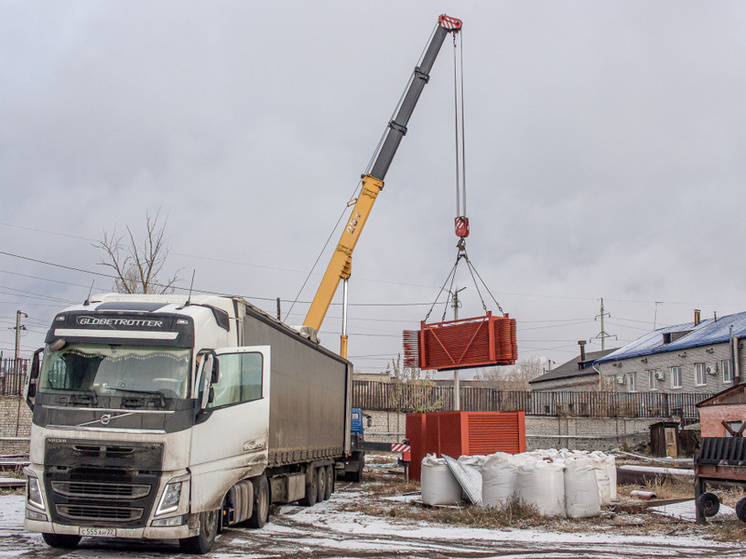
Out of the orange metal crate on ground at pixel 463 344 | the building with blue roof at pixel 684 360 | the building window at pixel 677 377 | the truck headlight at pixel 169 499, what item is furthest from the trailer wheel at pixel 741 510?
the building window at pixel 677 377

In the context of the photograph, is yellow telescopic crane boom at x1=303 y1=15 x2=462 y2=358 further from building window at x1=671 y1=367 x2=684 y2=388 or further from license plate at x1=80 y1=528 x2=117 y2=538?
building window at x1=671 y1=367 x2=684 y2=388

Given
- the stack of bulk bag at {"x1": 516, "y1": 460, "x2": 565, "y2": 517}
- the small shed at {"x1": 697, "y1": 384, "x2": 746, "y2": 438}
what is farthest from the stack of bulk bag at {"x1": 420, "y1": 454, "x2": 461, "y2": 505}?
the small shed at {"x1": 697, "y1": 384, "x2": 746, "y2": 438}

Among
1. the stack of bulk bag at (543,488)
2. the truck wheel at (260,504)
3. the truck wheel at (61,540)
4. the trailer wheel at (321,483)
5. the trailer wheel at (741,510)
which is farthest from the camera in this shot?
the trailer wheel at (321,483)

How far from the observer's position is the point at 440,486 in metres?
14.1

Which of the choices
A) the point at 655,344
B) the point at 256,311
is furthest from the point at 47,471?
the point at 655,344

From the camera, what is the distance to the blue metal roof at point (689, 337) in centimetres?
4578

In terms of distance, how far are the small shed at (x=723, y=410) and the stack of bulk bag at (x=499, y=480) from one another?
14.6 meters

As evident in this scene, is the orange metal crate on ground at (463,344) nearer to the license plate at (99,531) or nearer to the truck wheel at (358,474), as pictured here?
the truck wheel at (358,474)

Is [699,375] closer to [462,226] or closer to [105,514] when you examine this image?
[462,226]

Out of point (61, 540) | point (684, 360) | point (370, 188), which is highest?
point (370, 188)

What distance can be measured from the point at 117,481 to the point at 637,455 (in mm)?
29626

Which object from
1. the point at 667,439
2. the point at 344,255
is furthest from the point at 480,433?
the point at 667,439

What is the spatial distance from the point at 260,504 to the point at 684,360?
43.0 metres

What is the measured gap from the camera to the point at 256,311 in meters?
11.0
